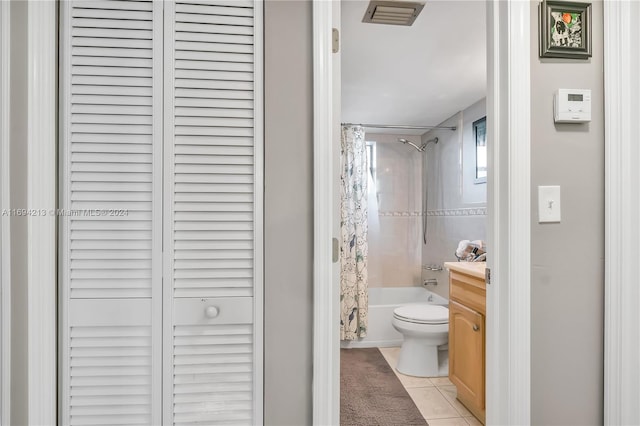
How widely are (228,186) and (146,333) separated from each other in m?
0.53

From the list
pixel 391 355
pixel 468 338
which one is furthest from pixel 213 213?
pixel 391 355

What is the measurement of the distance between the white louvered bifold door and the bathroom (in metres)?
1.01

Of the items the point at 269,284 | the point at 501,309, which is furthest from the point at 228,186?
the point at 501,309

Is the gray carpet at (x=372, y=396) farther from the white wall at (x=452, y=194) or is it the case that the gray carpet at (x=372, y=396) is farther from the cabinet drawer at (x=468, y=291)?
the white wall at (x=452, y=194)

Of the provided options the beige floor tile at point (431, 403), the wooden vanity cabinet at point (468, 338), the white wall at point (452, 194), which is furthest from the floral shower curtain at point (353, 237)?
the wooden vanity cabinet at point (468, 338)

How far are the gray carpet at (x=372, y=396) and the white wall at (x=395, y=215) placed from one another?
1.32 m

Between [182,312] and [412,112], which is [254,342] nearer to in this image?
[182,312]

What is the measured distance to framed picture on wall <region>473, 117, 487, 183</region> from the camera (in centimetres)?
339

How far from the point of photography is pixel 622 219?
4.22ft

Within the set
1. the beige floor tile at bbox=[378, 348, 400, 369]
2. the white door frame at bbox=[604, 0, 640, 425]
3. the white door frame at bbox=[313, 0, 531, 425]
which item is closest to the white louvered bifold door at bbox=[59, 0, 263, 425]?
the white door frame at bbox=[313, 0, 531, 425]

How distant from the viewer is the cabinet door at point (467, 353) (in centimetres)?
221

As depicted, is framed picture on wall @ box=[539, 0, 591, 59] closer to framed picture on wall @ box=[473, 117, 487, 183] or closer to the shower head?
framed picture on wall @ box=[473, 117, 487, 183]

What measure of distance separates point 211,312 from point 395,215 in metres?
3.63

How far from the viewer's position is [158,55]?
1249mm
